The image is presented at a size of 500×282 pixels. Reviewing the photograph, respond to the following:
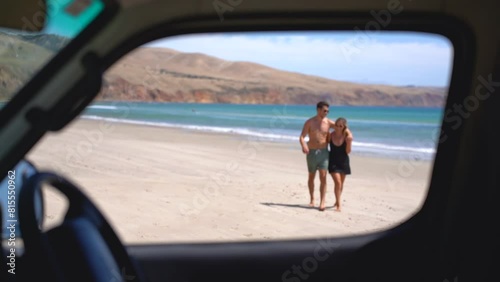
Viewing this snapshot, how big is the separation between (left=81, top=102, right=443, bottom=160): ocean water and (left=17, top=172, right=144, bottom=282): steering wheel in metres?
13.0

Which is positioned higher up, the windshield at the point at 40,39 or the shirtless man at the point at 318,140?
the windshield at the point at 40,39

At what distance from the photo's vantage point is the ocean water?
1822cm

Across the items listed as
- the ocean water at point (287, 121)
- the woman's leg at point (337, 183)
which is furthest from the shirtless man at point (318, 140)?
the ocean water at point (287, 121)

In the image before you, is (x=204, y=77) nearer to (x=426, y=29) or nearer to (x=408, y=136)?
(x=408, y=136)

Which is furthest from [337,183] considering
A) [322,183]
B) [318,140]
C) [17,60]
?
[17,60]

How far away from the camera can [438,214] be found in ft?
7.44

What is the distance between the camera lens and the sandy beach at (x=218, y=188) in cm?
629

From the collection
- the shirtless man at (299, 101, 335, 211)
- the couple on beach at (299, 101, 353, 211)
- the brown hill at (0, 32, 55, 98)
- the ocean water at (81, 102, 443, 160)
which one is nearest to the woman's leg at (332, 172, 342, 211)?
the couple on beach at (299, 101, 353, 211)

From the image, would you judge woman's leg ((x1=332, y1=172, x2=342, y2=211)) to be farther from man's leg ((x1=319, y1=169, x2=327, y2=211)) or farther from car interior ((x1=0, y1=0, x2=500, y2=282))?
car interior ((x1=0, y1=0, x2=500, y2=282))

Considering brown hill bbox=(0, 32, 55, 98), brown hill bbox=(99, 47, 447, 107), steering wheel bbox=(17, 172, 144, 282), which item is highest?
brown hill bbox=(0, 32, 55, 98)

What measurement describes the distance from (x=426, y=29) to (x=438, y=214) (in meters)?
0.67

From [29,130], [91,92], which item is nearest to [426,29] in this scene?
[91,92]

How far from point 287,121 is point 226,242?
994 inches

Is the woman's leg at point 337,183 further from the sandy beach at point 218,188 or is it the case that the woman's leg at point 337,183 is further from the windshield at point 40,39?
the windshield at point 40,39
